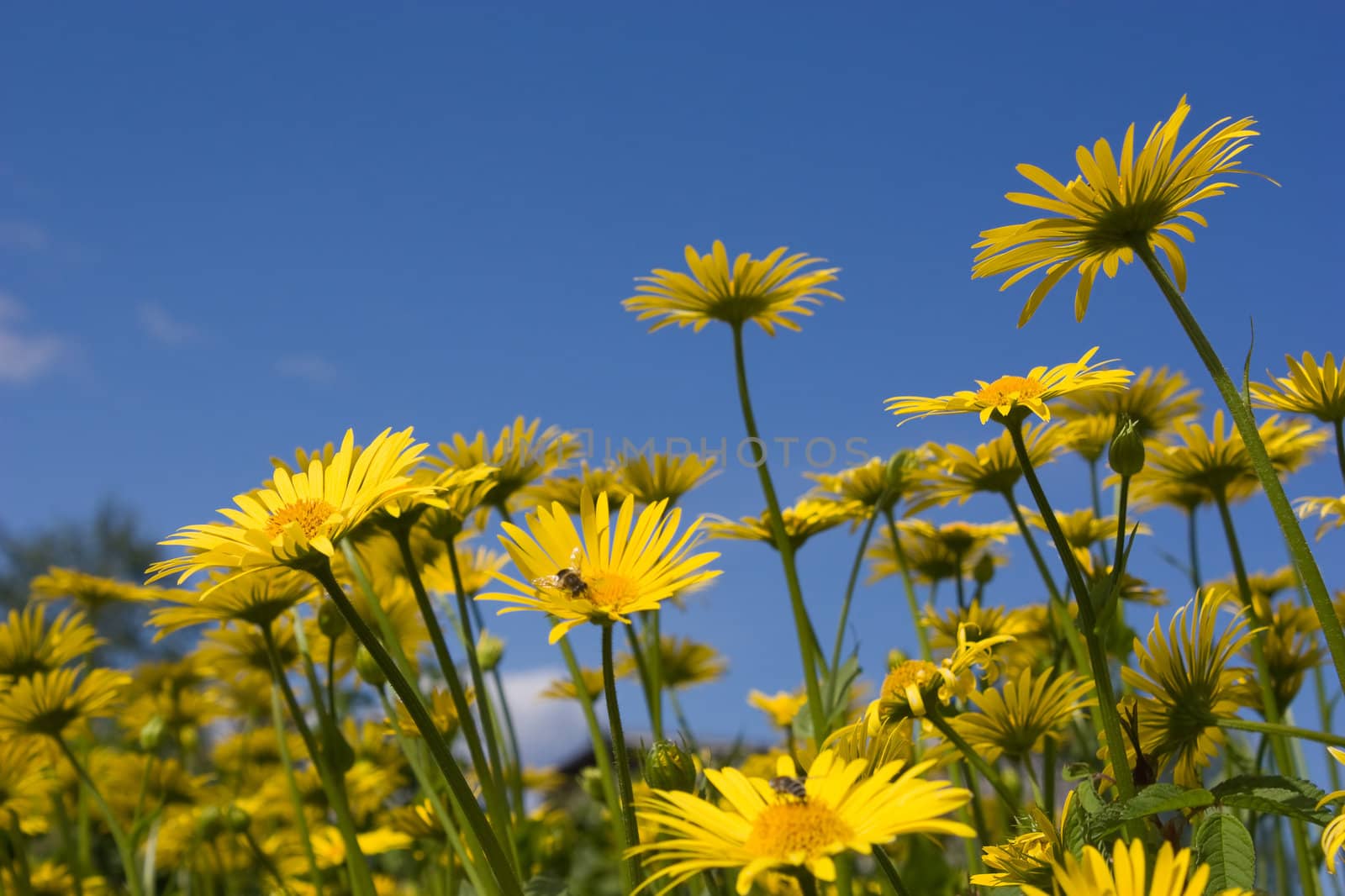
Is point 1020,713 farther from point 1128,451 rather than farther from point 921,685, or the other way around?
point 1128,451

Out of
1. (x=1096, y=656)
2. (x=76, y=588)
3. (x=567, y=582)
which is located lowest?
(x=1096, y=656)

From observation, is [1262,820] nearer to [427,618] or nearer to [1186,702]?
[1186,702]

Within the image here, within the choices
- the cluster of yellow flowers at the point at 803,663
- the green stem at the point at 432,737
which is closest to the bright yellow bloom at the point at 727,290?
the cluster of yellow flowers at the point at 803,663

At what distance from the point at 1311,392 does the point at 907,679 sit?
42.1 inches

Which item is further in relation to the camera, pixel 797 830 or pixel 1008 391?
pixel 1008 391

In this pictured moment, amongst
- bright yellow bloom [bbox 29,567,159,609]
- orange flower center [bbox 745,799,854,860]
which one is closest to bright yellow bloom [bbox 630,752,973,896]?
orange flower center [bbox 745,799,854,860]

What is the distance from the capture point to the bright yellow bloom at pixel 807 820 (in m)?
1.06

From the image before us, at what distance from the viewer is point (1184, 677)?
1.66 metres

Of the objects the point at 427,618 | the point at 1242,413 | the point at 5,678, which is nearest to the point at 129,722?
the point at 5,678

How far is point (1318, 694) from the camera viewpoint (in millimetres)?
2941

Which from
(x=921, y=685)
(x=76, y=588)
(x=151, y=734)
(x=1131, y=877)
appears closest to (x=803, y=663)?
(x=921, y=685)

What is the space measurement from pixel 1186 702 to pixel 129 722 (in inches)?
181

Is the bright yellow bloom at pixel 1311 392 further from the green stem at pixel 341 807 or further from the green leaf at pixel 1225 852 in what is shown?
the green stem at pixel 341 807

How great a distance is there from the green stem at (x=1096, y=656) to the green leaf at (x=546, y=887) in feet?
3.89
